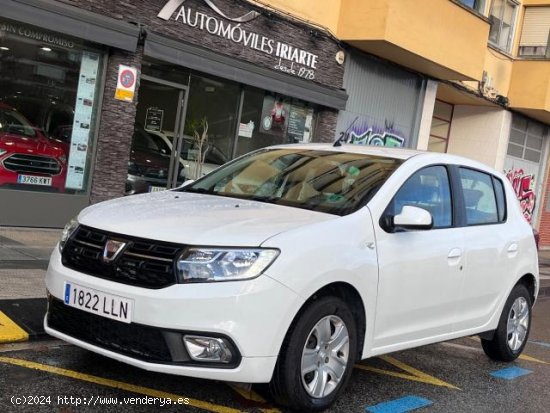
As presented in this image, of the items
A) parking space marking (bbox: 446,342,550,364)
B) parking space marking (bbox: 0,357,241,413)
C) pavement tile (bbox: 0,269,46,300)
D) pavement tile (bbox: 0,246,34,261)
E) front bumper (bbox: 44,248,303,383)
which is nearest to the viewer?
front bumper (bbox: 44,248,303,383)

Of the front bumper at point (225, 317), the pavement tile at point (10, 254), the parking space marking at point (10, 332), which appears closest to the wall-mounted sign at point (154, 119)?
the pavement tile at point (10, 254)

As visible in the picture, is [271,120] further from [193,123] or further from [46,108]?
[46,108]

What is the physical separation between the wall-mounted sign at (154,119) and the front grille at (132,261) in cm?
692

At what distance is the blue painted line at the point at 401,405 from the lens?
4.16 metres

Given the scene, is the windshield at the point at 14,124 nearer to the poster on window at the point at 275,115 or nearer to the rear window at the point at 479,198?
the poster on window at the point at 275,115

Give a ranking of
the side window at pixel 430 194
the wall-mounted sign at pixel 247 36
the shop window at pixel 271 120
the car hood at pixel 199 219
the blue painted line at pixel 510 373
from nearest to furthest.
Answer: the car hood at pixel 199 219
the side window at pixel 430 194
the blue painted line at pixel 510 373
the wall-mounted sign at pixel 247 36
the shop window at pixel 271 120

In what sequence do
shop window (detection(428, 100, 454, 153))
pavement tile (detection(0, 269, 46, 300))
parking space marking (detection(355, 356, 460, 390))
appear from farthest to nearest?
1. shop window (detection(428, 100, 454, 153))
2. pavement tile (detection(0, 269, 46, 300))
3. parking space marking (detection(355, 356, 460, 390))

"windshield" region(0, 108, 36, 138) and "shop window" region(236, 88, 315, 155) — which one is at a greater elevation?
"shop window" region(236, 88, 315, 155)

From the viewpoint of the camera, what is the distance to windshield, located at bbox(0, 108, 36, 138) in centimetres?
868

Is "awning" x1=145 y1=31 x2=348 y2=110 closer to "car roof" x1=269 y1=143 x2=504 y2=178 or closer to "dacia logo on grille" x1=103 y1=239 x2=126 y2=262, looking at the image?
"car roof" x1=269 y1=143 x2=504 y2=178

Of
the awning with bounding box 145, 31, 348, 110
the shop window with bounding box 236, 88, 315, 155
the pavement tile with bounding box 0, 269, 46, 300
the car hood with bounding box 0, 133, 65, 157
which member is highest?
the awning with bounding box 145, 31, 348, 110

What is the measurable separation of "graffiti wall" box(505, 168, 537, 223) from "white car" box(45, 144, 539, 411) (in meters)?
15.0

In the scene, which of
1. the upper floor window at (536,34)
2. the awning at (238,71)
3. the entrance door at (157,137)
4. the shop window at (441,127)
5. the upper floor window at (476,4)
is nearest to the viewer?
the awning at (238,71)

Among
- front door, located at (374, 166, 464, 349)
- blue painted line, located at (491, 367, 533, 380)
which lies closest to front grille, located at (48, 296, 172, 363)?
front door, located at (374, 166, 464, 349)
